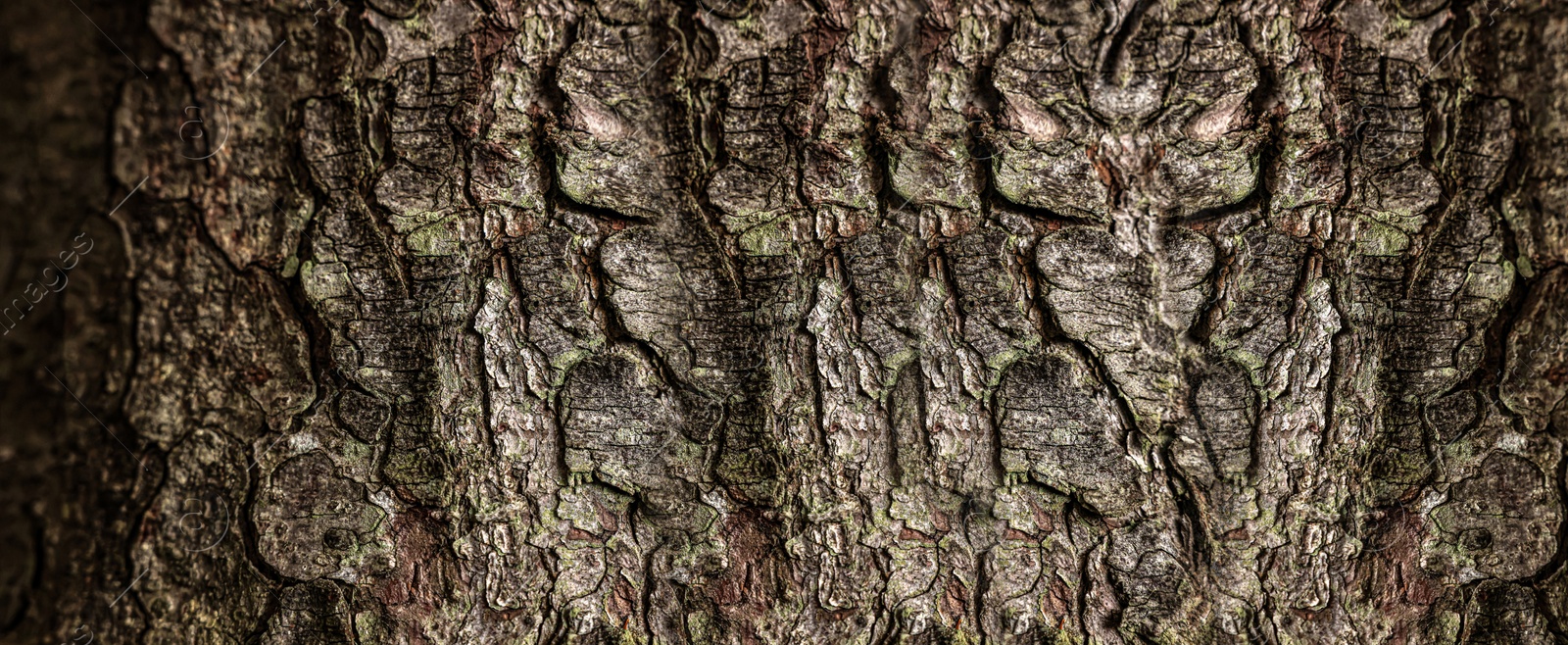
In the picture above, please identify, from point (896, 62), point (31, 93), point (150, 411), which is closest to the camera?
point (31, 93)

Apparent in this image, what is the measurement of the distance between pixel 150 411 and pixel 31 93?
0.53 m

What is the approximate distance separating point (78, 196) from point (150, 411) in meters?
0.37

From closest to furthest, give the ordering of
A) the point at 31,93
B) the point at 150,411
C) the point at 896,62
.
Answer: the point at 31,93
the point at 150,411
the point at 896,62

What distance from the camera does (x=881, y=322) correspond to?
155cm

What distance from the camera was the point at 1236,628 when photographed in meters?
1.59

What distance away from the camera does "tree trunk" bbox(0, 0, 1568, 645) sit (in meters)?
1.51

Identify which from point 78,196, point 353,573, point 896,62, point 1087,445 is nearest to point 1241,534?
point 1087,445

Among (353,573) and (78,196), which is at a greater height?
(78,196)

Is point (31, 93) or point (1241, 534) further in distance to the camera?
point (1241, 534)

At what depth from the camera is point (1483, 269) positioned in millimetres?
1581

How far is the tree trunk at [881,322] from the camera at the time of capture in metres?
1.51

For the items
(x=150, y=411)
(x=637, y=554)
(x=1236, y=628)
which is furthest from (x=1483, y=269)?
(x=150, y=411)

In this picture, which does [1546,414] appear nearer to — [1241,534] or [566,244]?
[1241,534]

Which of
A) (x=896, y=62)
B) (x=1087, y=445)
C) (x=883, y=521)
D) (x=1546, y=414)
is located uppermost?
(x=896, y=62)
